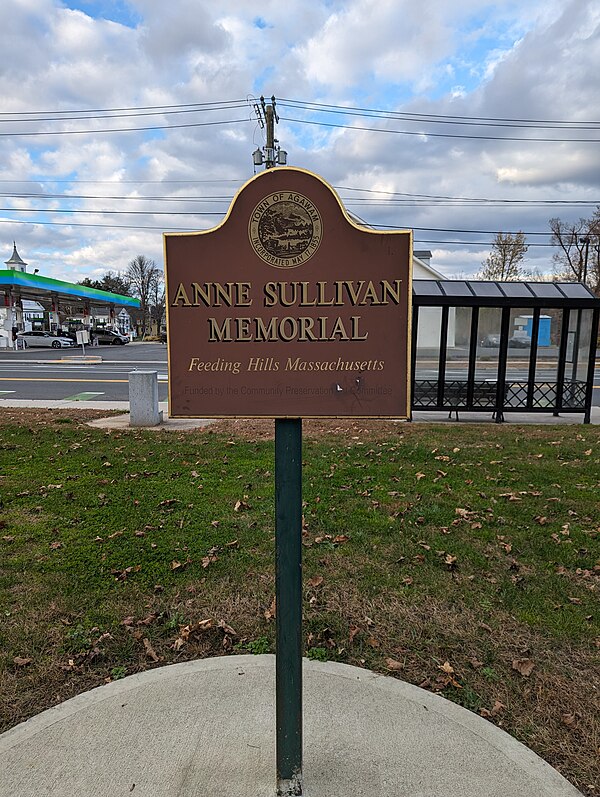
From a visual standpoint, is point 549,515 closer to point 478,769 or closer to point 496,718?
point 496,718

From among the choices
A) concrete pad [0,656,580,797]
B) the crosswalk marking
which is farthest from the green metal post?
the crosswalk marking

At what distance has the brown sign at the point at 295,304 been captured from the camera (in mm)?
2115

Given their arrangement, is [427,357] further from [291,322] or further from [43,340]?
[43,340]

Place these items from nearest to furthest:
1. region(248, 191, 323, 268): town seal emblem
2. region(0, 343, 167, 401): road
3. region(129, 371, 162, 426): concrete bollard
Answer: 1. region(248, 191, 323, 268): town seal emblem
2. region(129, 371, 162, 426): concrete bollard
3. region(0, 343, 167, 401): road

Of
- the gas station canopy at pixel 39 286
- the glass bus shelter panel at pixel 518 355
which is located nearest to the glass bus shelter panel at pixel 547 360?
the glass bus shelter panel at pixel 518 355

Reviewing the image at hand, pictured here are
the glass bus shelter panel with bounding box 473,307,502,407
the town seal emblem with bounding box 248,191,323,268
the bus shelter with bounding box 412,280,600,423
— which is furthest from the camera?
the glass bus shelter panel with bounding box 473,307,502,407

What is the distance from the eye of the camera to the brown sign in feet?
6.94

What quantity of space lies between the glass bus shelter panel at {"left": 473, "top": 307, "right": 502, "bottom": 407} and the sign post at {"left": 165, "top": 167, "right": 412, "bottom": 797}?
9578mm

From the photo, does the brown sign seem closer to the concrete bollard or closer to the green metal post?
the green metal post

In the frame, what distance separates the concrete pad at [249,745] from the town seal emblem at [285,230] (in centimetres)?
204

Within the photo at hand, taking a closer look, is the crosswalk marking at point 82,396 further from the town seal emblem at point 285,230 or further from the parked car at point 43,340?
the parked car at point 43,340

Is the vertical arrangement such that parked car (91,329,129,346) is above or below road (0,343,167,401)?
above

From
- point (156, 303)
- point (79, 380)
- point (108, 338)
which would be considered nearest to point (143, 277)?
point (156, 303)

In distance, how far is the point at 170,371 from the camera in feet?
7.42
